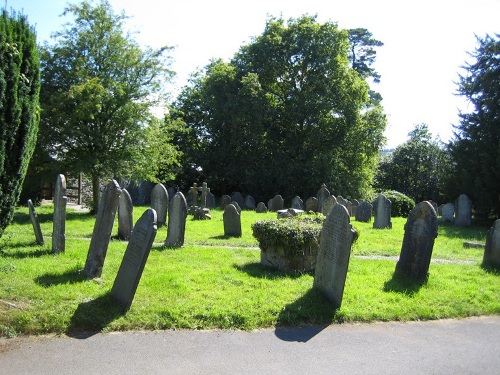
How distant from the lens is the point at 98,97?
1756 centimetres

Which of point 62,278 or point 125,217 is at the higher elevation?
point 125,217

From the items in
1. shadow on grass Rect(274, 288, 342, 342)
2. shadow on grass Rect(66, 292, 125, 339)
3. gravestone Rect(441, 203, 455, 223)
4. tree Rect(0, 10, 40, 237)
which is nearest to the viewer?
shadow on grass Rect(66, 292, 125, 339)

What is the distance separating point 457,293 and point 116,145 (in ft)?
50.7

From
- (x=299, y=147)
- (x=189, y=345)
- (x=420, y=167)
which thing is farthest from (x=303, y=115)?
(x=189, y=345)

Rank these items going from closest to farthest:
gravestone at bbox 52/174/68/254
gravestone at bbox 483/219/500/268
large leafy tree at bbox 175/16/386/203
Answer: gravestone at bbox 52/174/68/254 → gravestone at bbox 483/219/500/268 → large leafy tree at bbox 175/16/386/203

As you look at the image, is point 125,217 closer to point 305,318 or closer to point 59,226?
point 59,226

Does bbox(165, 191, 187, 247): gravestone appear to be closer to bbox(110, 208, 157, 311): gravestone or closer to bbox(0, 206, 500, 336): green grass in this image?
bbox(0, 206, 500, 336): green grass

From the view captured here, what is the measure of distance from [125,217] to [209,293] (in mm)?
5799

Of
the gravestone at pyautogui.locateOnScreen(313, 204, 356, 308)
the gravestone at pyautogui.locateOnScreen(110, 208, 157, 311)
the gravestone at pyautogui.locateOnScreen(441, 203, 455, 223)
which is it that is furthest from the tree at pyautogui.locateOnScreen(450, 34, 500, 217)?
the gravestone at pyautogui.locateOnScreen(110, 208, 157, 311)

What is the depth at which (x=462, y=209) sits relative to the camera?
20.4m

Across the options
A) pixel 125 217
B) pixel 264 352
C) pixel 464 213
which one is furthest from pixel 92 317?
pixel 464 213

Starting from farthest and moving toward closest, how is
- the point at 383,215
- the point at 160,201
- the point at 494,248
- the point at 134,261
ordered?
the point at 383,215 → the point at 160,201 → the point at 494,248 → the point at 134,261

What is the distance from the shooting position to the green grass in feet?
19.2

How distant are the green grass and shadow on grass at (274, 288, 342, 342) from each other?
0.02m
